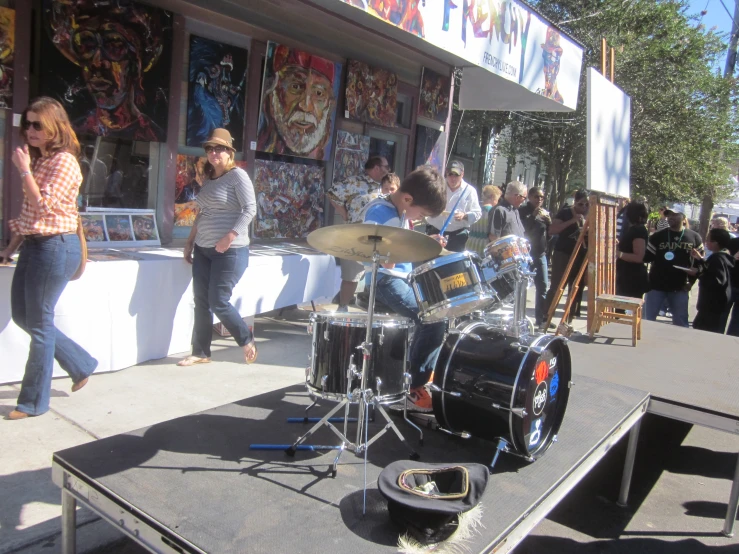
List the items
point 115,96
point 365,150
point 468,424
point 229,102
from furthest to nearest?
point 365,150 → point 229,102 → point 115,96 → point 468,424

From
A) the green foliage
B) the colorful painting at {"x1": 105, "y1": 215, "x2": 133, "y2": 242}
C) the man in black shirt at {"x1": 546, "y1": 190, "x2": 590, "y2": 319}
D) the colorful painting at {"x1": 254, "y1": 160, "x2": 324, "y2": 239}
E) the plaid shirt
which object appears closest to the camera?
the plaid shirt

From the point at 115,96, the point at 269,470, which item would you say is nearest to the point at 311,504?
the point at 269,470

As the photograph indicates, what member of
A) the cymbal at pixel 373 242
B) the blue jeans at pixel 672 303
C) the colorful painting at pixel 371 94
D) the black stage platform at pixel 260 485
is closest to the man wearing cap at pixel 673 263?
the blue jeans at pixel 672 303

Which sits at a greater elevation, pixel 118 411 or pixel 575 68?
pixel 575 68

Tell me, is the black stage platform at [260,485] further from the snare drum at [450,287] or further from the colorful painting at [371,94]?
the colorful painting at [371,94]

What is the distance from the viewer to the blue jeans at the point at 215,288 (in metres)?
4.70

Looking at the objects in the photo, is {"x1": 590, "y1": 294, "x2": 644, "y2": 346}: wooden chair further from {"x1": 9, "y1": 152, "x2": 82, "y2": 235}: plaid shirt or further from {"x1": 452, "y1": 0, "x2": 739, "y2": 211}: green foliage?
{"x1": 452, "y1": 0, "x2": 739, "y2": 211}: green foliage

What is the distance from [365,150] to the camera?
7625mm

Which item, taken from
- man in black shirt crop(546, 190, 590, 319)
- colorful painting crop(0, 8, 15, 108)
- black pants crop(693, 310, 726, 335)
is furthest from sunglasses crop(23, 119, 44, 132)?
black pants crop(693, 310, 726, 335)

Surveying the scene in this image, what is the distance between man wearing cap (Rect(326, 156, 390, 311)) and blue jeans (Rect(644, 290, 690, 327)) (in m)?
3.58

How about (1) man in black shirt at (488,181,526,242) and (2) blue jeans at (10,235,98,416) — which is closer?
(2) blue jeans at (10,235,98,416)

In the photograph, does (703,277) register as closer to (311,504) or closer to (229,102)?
(229,102)

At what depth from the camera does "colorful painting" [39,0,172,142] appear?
4.59 meters

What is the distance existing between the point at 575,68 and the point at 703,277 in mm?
3026
